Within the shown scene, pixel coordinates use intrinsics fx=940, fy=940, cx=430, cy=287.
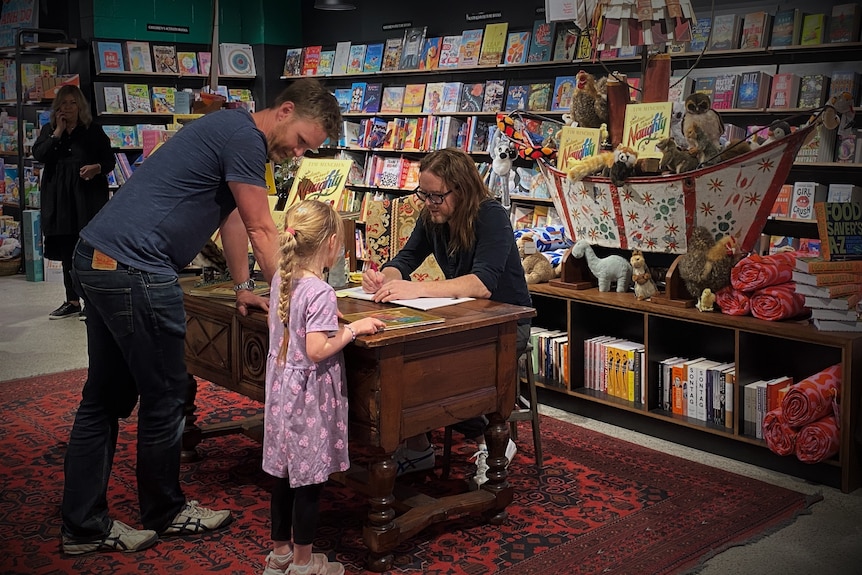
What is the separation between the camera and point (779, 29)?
534cm

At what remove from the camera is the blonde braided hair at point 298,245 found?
2.70 metres

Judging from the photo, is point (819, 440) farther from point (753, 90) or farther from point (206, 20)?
point (206, 20)

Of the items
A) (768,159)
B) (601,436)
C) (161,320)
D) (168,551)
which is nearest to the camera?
(161,320)

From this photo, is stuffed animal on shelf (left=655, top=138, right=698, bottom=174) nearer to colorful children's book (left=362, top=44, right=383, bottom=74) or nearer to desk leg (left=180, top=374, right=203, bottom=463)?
desk leg (left=180, top=374, right=203, bottom=463)

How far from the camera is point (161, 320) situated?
2.90 m

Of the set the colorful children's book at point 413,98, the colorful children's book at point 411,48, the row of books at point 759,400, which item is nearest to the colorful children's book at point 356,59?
the colorful children's book at point 411,48

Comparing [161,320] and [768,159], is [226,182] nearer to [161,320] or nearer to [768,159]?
[161,320]

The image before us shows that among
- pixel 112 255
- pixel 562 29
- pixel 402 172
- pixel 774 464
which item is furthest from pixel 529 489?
pixel 402 172

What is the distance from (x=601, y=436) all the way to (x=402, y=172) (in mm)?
4169

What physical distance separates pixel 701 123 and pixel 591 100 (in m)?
0.66

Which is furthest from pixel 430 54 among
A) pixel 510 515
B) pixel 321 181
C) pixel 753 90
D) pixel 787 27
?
pixel 510 515

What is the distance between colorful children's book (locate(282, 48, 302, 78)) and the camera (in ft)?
30.1

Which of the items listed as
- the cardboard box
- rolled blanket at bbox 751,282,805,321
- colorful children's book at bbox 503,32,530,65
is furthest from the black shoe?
rolled blanket at bbox 751,282,805,321

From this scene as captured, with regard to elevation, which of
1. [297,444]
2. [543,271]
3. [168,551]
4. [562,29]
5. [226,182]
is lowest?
[168,551]
